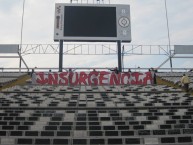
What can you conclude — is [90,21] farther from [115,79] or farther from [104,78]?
[115,79]

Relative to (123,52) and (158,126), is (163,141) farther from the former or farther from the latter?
(123,52)

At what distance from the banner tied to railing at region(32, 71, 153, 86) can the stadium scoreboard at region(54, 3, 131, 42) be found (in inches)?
281

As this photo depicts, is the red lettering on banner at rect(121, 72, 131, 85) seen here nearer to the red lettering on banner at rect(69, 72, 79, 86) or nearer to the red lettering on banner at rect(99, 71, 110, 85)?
the red lettering on banner at rect(99, 71, 110, 85)

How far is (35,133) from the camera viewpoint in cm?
890

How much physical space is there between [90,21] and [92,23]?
0.33 metres

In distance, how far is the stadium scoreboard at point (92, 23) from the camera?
30172mm

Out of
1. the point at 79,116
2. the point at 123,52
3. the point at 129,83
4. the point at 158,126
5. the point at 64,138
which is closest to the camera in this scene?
the point at 64,138

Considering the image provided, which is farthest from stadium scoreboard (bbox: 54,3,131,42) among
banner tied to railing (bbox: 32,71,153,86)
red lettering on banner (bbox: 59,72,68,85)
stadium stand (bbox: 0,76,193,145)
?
stadium stand (bbox: 0,76,193,145)

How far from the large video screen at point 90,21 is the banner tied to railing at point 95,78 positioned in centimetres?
751

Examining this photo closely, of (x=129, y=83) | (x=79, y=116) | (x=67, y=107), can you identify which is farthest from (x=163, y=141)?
(x=129, y=83)

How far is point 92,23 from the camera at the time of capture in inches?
1214

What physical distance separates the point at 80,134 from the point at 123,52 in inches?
962

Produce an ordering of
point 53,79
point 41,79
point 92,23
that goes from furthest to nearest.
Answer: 1. point 92,23
2. point 53,79
3. point 41,79

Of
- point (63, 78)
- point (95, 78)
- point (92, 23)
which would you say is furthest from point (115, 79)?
point (92, 23)
